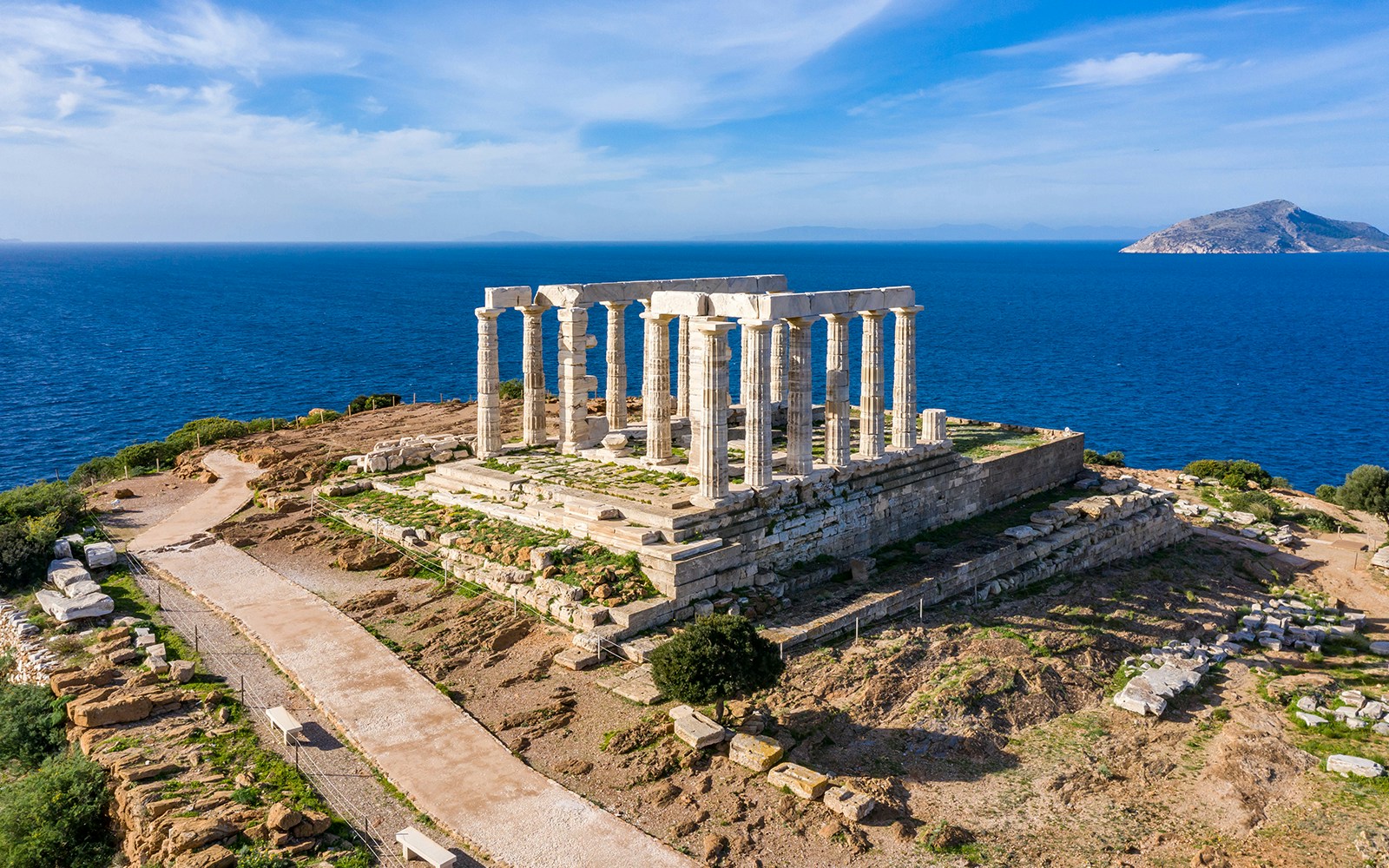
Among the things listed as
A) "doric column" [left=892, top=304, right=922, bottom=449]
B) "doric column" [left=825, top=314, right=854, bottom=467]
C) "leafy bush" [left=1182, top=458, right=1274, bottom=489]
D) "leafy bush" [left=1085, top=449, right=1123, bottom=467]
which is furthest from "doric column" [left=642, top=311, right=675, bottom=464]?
"leafy bush" [left=1182, top=458, right=1274, bottom=489]

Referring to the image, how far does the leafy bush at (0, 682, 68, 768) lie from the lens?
17.9m

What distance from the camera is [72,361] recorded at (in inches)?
3445

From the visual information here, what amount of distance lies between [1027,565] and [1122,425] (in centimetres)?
4044

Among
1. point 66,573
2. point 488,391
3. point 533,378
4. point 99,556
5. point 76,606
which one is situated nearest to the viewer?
point 76,606

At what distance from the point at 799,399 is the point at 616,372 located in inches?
327

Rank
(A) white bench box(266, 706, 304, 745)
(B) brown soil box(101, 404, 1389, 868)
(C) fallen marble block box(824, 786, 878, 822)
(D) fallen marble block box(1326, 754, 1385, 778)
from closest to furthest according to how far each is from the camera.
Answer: (C) fallen marble block box(824, 786, 878, 822)
(B) brown soil box(101, 404, 1389, 868)
(A) white bench box(266, 706, 304, 745)
(D) fallen marble block box(1326, 754, 1385, 778)

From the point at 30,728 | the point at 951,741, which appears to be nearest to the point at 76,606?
the point at 30,728

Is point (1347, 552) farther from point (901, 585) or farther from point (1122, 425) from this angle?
point (1122, 425)

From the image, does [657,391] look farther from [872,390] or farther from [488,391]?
[872,390]

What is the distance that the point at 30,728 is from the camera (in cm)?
1811

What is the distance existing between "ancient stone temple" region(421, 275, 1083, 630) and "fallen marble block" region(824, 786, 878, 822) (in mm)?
6903

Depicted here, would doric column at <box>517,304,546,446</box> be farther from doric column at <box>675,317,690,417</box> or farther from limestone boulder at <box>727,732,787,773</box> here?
limestone boulder at <box>727,732,787,773</box>

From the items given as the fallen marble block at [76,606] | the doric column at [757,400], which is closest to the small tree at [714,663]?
the doric column at [757,400]

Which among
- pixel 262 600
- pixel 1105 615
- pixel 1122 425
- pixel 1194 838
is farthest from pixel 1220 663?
pixel 1122 425
